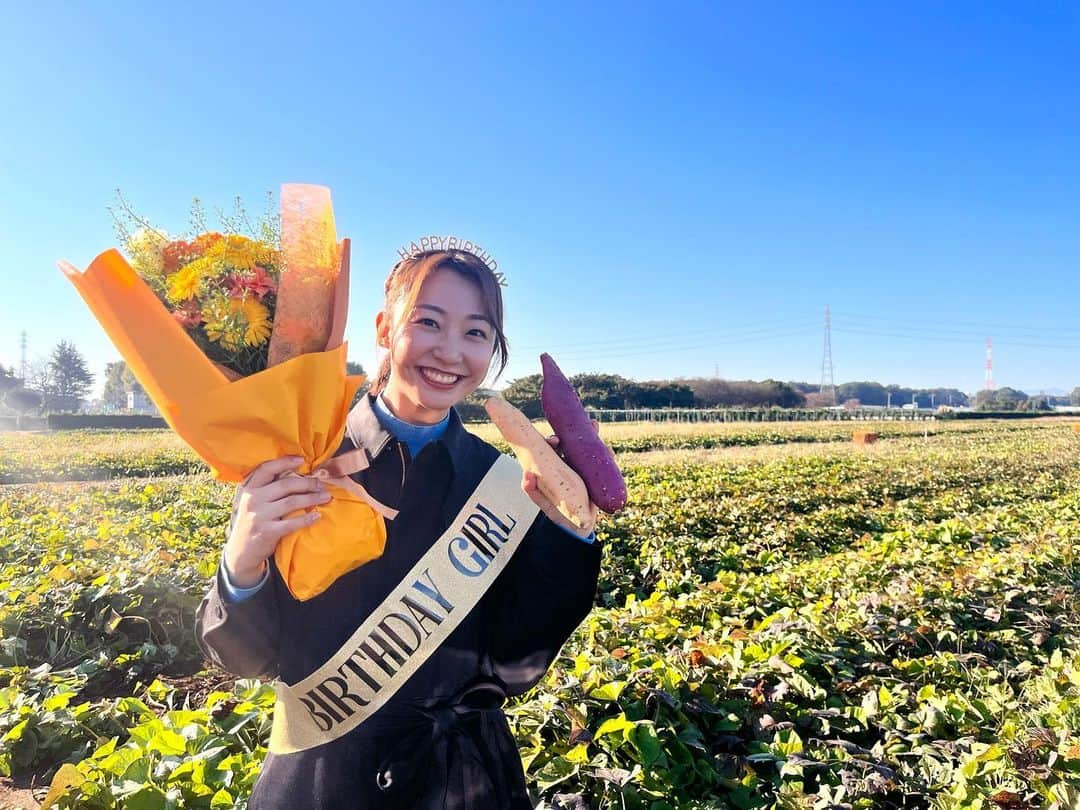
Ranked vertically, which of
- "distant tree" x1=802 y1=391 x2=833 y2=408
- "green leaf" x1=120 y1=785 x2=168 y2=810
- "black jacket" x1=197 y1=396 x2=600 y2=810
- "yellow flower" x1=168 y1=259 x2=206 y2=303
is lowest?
"green leaf" x1=120 y1=785 x2=168 y2=810

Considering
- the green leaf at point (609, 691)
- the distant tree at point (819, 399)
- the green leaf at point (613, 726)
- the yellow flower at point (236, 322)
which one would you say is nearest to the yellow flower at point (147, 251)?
the yellow flower at point (236, 322)

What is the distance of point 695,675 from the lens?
280 centimetres

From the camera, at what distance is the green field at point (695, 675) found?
6.66 feet

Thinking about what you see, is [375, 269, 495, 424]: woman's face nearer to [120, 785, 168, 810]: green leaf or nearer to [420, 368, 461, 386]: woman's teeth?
[420, 368, 461, 386]: woman's teeth

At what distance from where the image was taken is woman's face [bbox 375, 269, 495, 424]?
1388mm

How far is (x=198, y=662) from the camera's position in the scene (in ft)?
13.1

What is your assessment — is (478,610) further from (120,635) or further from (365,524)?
(120,635)

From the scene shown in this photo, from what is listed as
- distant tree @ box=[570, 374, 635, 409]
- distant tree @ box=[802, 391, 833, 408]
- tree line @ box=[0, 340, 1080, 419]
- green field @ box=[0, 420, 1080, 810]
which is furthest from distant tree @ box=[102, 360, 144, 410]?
distant tree @ box=[802, 391, 833, 408]

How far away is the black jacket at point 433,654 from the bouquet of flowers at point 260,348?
131 mm

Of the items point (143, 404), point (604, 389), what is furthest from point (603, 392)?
point (143, 404)

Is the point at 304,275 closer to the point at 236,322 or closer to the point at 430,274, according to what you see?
the point at 236,322

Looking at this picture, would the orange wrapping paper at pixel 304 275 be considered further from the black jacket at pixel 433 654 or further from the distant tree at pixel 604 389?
the distant tree at pixel 604 389

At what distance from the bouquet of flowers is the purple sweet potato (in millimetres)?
420

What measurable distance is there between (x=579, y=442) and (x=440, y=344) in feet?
1.23
